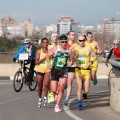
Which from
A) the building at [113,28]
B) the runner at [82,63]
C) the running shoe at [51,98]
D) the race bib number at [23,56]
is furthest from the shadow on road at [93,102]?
the building at [113,28]

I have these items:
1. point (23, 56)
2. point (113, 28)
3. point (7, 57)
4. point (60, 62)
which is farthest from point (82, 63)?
point (113, 28)

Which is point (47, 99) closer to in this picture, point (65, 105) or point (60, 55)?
point (65, 105)

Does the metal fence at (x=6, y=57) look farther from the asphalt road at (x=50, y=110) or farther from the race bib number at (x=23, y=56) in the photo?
the asphalt road at (x=50, y=110)

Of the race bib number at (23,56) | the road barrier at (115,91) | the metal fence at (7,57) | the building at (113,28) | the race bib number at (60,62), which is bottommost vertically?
the metal fence at (7,57)

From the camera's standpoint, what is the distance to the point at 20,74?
1566cm

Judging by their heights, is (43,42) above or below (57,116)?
above

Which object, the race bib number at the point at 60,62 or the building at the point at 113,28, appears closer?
the race bib number at the point at 60,62

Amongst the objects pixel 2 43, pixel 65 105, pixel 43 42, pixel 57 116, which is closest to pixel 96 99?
pixel 65 105

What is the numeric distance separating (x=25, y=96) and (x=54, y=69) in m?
3.63

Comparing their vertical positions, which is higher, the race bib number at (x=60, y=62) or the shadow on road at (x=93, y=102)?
the race bib number at (x=60, y=62)

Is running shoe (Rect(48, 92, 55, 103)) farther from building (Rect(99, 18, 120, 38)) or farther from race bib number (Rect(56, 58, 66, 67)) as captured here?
building (Rect(99, 18, 120, 38))

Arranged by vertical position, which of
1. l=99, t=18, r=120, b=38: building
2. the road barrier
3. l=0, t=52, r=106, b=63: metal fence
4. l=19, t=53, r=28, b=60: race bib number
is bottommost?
l=0, t=52, r=106, b=63: metal fence

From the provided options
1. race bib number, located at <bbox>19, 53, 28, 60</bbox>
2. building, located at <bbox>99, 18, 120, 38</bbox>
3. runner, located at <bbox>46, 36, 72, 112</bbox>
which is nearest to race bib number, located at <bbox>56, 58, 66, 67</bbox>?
runner, located at <bbox>46, 36, 72, 112</bbox>

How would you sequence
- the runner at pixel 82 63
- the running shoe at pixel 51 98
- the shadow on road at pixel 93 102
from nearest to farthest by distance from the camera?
the runner at pixel 82 63 → the shadow on road at pixel 93 102 → the running shoe at pixel 51 98
